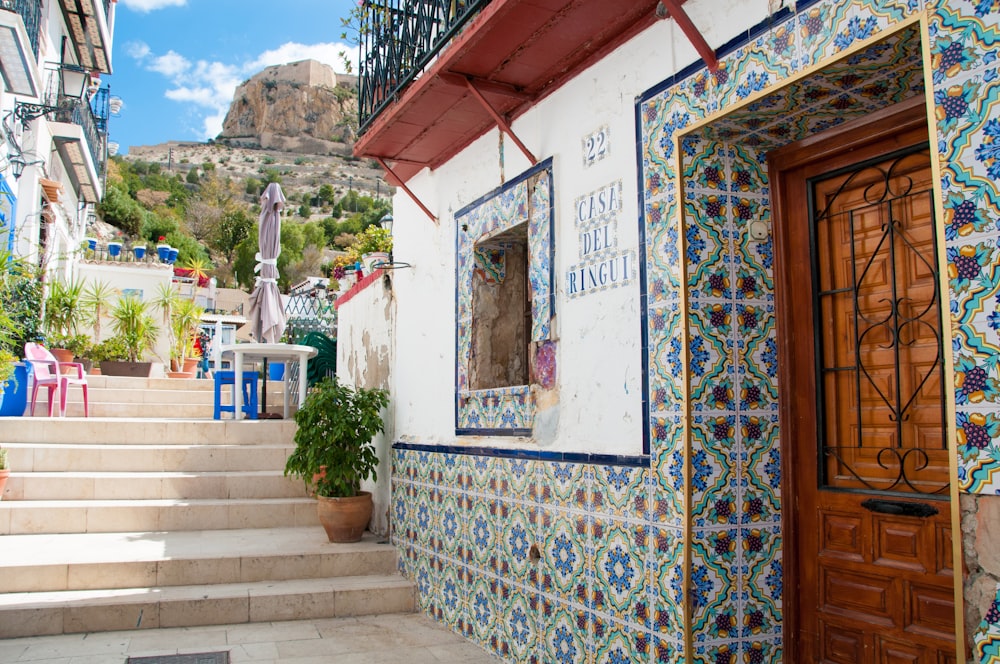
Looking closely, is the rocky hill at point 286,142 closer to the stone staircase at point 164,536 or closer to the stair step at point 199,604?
the stone staircase at point 164,536

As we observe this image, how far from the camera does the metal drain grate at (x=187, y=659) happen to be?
441 cm

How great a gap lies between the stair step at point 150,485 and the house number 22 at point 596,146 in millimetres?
4917

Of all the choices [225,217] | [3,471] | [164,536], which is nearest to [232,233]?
[225,217]

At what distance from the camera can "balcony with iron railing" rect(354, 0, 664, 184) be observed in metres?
3.67

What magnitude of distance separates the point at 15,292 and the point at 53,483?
14.4 feet

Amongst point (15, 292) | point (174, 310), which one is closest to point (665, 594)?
point (15, 292)

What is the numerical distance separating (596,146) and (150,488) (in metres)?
5.37

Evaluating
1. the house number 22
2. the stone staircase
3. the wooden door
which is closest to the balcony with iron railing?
the house number 22

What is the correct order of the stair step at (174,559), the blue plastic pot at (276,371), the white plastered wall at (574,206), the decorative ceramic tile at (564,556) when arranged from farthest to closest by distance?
the blue plastic pot at (276,371)
the stair step at (174,559)
the decorative ceramic tile at (564,556)
the white plastered wall at (574,206)

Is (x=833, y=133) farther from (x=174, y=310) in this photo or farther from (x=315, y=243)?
(x=315, y=243)

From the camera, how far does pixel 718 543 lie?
3.15 metres

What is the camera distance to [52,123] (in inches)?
530

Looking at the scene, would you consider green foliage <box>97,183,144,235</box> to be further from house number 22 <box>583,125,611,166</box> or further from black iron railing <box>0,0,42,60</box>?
house number 22 <box>583,125,611,166</box>

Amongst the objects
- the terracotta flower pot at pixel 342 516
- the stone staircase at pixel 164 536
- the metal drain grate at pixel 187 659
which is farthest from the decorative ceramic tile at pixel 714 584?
the terracotta flower pot at pixel 342 516
